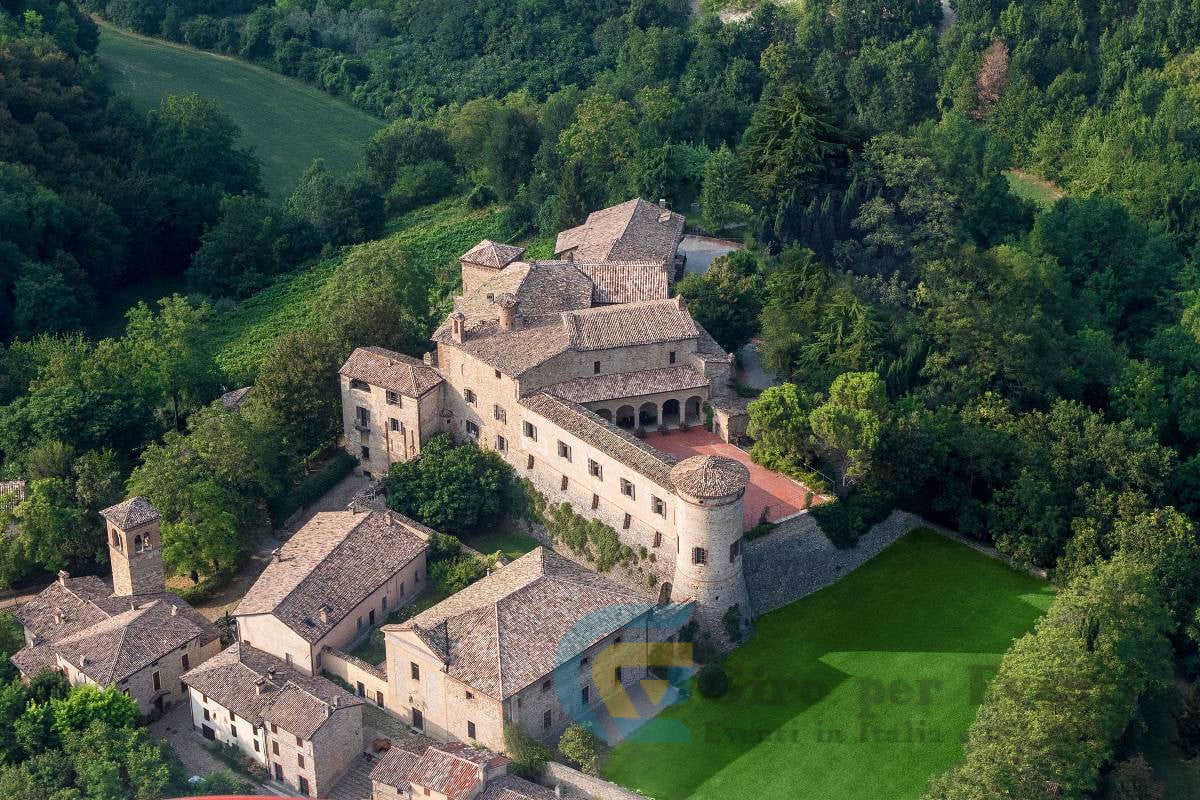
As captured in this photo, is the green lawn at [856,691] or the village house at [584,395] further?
the village house at [584,395]

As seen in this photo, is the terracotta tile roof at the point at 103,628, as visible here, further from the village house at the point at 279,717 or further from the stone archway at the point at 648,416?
the stone archway at the point at 648,416

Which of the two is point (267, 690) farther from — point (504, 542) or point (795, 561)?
point (795, 561)

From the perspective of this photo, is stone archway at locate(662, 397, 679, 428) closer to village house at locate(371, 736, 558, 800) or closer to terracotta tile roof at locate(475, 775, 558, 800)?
village house at locate(371, 736, 558, 800)

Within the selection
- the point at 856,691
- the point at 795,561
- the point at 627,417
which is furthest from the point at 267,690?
the point at 856,691

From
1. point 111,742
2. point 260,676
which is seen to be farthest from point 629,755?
point 111,742

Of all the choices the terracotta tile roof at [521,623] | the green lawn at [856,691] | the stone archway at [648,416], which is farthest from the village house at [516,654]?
the stone archway at [648,416]

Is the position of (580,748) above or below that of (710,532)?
below
